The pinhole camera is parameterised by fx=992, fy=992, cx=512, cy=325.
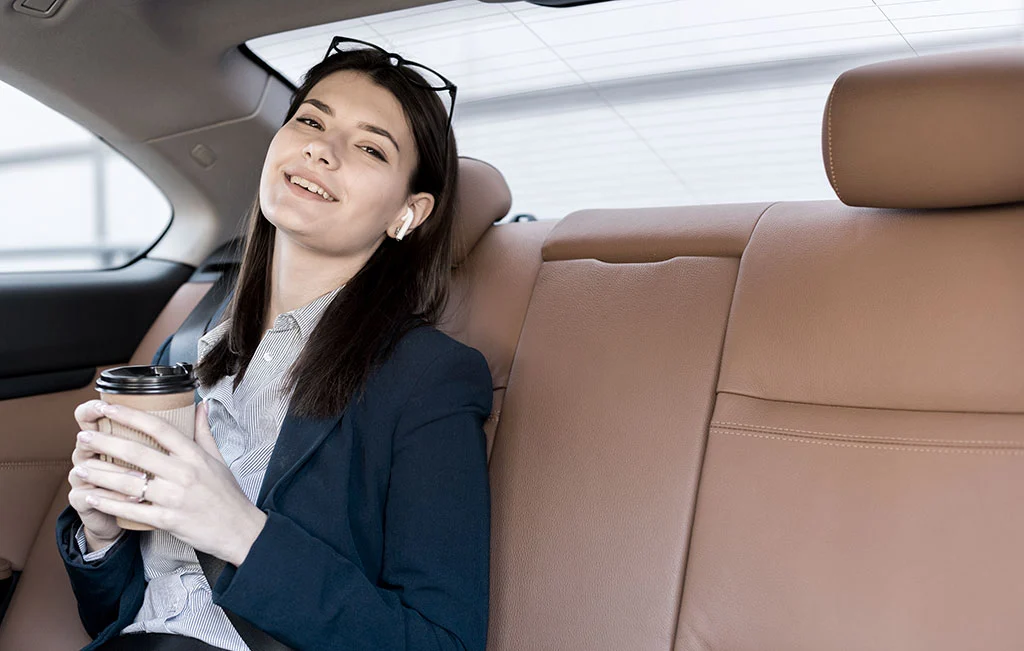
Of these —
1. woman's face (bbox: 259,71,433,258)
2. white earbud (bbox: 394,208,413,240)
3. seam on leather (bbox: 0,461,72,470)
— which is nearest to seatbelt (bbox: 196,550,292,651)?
woman's face (bbox: 259,71,433,258)

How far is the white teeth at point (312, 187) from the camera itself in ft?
5.13

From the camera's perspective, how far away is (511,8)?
1.93 metres

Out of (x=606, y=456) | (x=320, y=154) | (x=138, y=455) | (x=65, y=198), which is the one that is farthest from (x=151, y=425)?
(x=65, y=198)

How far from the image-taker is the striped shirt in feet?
4.56

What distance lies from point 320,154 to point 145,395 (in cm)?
57

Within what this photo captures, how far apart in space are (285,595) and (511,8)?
122cm

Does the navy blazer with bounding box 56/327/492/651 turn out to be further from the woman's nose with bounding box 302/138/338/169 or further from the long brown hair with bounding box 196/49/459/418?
the woman's nose with bounding box 302/138/338/169

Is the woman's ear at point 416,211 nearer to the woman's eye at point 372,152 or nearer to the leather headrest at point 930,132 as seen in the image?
the woman's eye at point 372,152

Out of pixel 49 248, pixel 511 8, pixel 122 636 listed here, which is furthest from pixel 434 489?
pixel 49 248

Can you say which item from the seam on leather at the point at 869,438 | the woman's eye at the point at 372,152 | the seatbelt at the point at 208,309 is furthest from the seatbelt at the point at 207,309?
the seam on leather at the point at 869,438

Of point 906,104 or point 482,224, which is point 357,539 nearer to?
point 482,224

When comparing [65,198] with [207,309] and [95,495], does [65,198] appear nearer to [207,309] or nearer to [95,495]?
[207,309]

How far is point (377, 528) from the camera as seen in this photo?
56.1 inches

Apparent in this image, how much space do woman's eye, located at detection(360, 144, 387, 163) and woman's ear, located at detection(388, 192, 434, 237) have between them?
94 millimetres
